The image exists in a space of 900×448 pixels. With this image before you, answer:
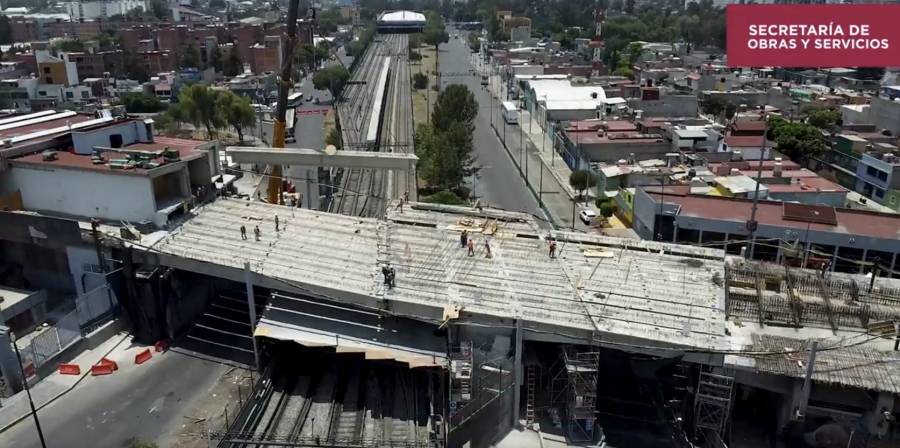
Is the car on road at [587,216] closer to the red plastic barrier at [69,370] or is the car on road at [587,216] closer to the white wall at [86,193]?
the white wall at [86,193]

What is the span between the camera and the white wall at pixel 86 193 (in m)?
18.2

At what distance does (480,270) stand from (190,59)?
61637 millimetres

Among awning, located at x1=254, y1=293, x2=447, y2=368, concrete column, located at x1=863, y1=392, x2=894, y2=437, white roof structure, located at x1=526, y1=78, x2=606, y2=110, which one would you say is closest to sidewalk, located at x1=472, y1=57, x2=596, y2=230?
white roof structure, located at x1=526, y1=78, x2=606, y2=110

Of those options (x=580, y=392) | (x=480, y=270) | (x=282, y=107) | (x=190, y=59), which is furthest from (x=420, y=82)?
(x=580, y=392)

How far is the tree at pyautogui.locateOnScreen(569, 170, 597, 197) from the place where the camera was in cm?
3033

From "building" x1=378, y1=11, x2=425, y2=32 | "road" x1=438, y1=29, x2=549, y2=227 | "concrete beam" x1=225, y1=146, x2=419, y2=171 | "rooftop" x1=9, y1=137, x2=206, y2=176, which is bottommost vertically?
"road" x1=438, y1=29, x2=549, y2=227

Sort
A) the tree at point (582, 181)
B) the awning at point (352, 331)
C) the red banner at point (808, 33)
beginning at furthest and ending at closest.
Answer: the tree at point (582, 181)
the red banner at point (808, 33)
the awning at point (352, 331)

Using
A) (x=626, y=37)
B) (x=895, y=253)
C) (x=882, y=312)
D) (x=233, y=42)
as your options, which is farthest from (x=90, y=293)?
(x=626, y=37)

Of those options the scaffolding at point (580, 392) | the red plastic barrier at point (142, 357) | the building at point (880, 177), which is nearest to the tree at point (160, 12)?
the building at point (880, 177)

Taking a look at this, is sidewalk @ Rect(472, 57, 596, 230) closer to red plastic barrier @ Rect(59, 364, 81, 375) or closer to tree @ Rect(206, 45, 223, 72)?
red plastic barrier @ Rect(59, 364, 81, 375)

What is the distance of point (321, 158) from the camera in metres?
20.5

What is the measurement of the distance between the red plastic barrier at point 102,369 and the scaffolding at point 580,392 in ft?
35.1

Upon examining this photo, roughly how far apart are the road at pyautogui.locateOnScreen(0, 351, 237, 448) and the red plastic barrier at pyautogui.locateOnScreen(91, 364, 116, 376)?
→ 0.47 feet

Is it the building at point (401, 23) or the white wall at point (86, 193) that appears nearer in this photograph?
the white wall at point (86, 193)
